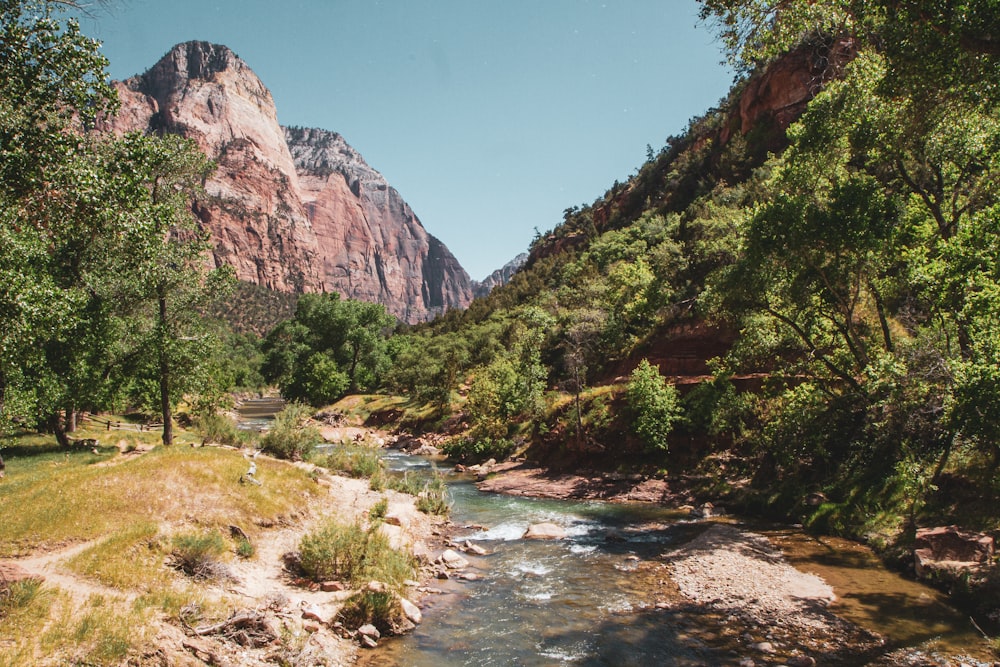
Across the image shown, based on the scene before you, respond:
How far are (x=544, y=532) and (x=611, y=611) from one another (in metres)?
7.16

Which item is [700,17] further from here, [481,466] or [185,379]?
[481,466]

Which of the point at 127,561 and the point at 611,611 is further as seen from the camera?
the point at 611,611

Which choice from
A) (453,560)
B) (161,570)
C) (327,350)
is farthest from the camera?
(327,350)

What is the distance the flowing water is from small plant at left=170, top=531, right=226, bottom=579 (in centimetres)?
420

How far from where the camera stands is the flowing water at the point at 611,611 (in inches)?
396

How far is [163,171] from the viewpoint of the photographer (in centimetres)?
2108

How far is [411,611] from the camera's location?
11.6 m

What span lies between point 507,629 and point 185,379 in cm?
1705

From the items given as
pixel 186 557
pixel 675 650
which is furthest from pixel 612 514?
pixel 186 557

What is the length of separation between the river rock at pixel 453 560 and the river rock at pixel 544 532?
3513 millimetres

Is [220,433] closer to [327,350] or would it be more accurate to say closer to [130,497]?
[130,497]

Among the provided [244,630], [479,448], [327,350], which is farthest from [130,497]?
[327,350]

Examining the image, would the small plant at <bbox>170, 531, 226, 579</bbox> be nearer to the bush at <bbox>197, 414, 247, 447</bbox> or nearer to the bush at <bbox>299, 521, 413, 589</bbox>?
the bush at <bbox>299, 521, 413, 589</bbox>

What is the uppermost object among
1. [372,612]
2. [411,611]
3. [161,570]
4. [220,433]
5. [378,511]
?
[220,433]
